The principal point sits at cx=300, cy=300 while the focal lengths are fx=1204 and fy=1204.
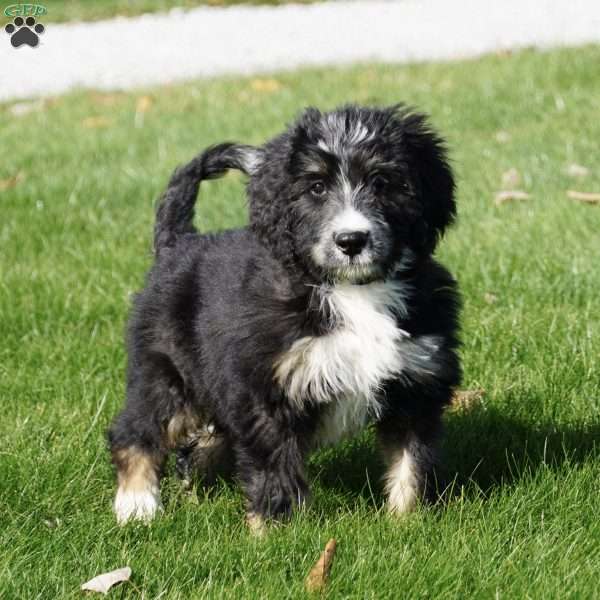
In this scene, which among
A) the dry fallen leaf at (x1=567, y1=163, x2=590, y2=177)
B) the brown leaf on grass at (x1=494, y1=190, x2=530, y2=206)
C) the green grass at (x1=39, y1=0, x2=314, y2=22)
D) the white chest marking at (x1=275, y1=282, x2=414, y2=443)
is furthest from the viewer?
the green grass at (x1=39, y1=0, x2=314, y2=22)

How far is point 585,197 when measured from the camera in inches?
294

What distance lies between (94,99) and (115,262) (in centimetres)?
603

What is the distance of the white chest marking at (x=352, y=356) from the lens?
399 centimetres

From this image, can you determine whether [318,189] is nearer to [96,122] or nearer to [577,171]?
[577,171]

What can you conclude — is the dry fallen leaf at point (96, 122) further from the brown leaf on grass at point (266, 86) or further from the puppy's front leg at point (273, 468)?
the puppy's front leg at point (273, 468)

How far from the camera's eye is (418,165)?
415 centimetres

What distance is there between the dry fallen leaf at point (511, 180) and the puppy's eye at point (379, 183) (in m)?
4.16

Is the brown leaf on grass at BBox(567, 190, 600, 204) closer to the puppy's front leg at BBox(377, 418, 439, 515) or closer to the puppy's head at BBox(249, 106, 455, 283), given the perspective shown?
the puppy's head at BBox(249, 106, 455, 283)

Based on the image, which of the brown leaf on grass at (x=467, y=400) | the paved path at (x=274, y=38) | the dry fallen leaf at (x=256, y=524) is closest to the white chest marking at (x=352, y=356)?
the dry fallen leaf at (x=256, y=524)

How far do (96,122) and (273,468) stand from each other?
25.3 ft

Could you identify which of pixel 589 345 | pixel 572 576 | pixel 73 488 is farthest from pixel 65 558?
pixel 589 345

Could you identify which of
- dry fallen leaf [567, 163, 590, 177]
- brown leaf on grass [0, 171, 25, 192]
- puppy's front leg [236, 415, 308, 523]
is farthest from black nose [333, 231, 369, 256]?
brown leaf on grass [0, 171, 25, 192]

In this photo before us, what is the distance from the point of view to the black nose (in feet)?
12.6

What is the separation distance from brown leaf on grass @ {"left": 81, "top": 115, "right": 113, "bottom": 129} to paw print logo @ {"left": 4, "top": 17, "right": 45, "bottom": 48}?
1.65 m
